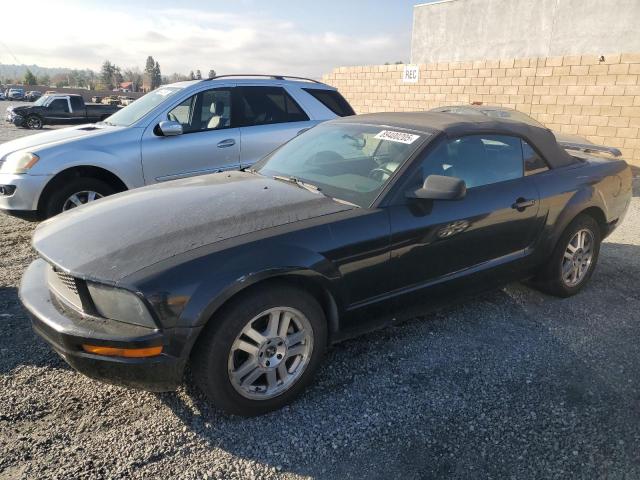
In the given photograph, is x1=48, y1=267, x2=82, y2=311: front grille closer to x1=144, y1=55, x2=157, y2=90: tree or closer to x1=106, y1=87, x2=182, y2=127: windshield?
x1=106, y1=87, x2=182, y2=127: windshield

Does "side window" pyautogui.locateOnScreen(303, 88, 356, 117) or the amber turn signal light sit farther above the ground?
"side window" pyautogui.locateOnScreen(303, 88, 356, 117)

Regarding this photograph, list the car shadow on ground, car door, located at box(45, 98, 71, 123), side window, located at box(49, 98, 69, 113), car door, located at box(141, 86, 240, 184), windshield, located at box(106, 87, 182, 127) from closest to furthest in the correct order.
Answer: the car shadow on ground < car door, located at box(141, 86, 240, 184) < windshield, located at box(106, 87, 182, 127) < car door, located at box(45, 98, 71, 123) < side window, located at box(49, 98, 69, 113)

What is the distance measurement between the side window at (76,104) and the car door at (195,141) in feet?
65.5

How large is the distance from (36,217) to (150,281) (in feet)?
11.9

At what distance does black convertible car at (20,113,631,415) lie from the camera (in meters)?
2.26

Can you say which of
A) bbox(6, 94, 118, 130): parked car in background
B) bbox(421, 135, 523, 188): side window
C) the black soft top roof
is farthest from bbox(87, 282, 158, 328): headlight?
bbox(6, 94, 118, 130): parked car in background

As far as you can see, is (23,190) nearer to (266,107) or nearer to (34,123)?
(266,107)

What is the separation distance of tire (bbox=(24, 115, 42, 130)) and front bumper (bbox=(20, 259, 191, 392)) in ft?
78.7

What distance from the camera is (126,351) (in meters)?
2.21

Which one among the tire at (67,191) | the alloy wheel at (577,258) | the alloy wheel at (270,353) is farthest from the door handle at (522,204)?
the tire at (67,191)

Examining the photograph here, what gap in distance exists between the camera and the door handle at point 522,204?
3.50 metres

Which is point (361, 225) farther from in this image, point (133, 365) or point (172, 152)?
point (172, 152)

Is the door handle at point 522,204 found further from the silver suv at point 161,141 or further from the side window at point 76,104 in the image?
the side window at point 76,104

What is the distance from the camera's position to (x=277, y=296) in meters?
2.47
